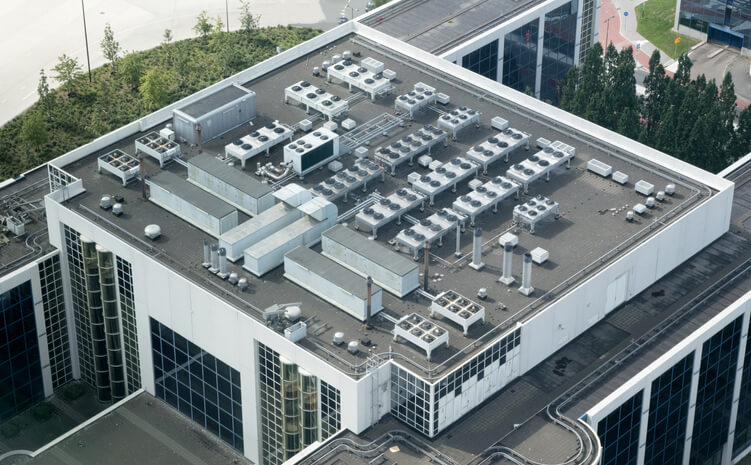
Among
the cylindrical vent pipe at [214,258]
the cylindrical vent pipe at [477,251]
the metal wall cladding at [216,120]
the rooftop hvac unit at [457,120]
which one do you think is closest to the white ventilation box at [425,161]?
the rooftop hvac unit at [457,120]

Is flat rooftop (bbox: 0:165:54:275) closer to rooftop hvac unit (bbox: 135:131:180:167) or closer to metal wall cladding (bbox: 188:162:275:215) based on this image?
rooftop hvac unit (bbox: 135:131:180:167)

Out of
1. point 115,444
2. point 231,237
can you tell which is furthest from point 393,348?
point 115,444

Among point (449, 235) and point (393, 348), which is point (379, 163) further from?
point (393, 348)

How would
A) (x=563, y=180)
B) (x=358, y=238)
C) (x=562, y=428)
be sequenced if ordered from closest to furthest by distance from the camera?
(x=562, y=428)
(x=358, y=238)
(x=563, y=180)

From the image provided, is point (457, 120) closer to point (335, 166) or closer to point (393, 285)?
point (335, 166)

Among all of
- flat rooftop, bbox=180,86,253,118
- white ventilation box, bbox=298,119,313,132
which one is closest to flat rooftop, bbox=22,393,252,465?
flat rooftop, bbox=180,86,253,118

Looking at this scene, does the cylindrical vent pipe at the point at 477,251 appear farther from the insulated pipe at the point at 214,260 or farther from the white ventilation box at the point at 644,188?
the insulated pipe at the point at 214,260

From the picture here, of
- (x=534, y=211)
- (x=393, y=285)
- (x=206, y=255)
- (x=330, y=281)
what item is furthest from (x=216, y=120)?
(x=534, y=211)
